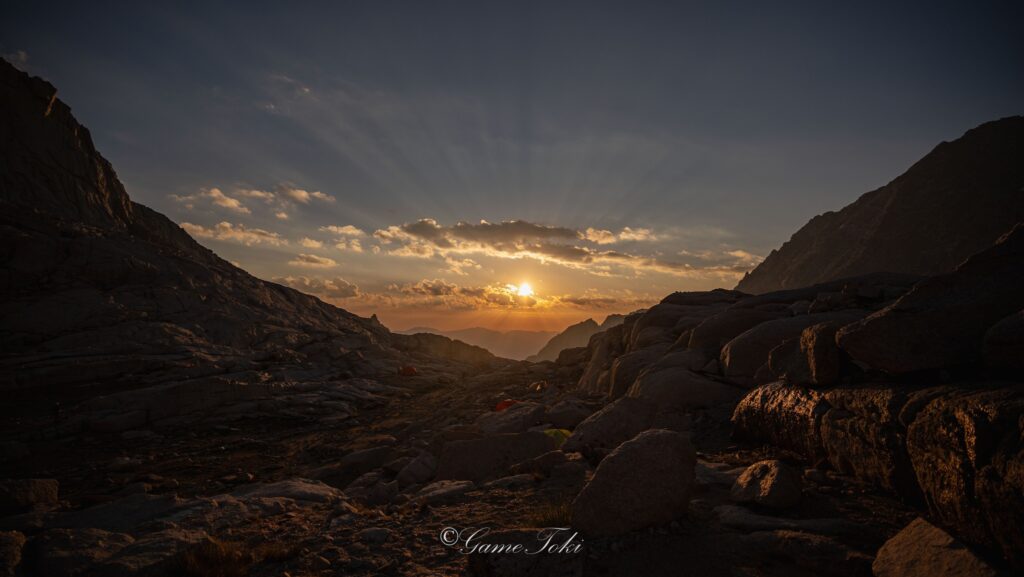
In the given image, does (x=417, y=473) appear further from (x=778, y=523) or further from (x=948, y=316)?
(x=948, y=316)

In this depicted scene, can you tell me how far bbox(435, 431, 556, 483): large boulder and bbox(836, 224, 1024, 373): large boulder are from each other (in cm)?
798

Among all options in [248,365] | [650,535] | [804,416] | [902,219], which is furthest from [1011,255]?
[902,219]

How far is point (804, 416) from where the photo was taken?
884cm

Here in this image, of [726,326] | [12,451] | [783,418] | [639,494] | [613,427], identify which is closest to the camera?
[639,494]

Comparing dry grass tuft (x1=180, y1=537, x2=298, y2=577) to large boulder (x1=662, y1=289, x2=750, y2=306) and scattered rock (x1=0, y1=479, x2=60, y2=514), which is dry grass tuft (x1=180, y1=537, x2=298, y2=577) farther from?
large boulder (x1=662, y1=289, x2=750, y2=306)

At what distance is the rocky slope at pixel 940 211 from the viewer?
278ft

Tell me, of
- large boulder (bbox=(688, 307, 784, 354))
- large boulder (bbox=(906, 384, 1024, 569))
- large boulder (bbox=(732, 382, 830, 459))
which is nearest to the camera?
large boulder (bbox=(906, 384, 1024, 569))

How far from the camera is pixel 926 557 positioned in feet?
14.7

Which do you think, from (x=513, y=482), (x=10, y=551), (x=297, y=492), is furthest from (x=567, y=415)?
(x=10, y=551)

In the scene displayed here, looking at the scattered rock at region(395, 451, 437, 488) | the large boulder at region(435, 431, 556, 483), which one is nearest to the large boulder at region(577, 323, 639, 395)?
the large boulder at region(435, 431, 556, 483)

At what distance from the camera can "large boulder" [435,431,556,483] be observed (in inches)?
453

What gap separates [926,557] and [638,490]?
314cm

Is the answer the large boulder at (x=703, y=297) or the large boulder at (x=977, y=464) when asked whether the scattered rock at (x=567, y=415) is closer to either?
the large boulder at (x=977, y=464)

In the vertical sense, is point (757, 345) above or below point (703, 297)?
below
